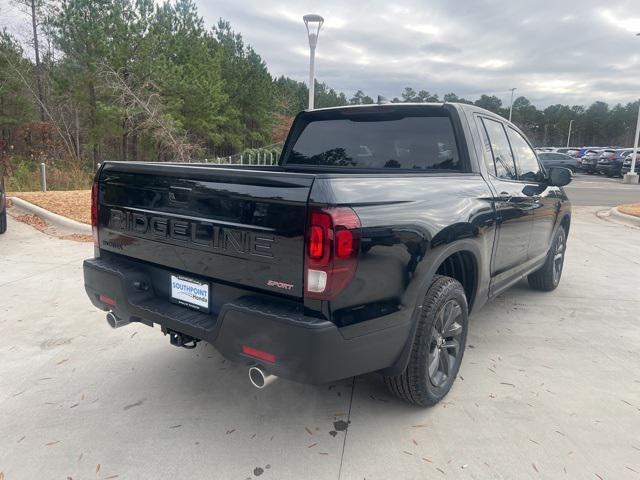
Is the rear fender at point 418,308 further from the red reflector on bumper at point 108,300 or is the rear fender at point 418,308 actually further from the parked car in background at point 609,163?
the parked car in background at point 609,163

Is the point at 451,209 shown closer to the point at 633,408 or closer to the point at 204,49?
the point at 633,408

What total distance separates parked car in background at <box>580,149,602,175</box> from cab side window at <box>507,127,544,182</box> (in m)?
31.2

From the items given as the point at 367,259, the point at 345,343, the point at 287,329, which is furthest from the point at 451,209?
the point at 287,329

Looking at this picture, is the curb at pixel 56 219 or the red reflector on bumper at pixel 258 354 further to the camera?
the curb at pixel 56 219

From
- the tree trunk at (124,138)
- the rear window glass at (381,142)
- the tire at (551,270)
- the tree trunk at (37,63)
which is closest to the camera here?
the rear window glass at (381,142)

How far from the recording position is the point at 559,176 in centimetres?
484

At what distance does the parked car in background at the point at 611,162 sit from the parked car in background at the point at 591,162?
0.58 m

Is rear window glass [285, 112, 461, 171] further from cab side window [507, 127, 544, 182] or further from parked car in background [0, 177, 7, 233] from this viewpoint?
parked car in background [0, 177, 7, 233]

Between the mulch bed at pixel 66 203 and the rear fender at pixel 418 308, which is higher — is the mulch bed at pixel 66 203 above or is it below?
below

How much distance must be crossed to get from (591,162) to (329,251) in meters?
35.6

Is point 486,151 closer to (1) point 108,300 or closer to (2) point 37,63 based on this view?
(1) point 108,300

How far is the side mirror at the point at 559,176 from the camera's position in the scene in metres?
4.80

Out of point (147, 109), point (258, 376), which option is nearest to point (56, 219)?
point (258, 376)

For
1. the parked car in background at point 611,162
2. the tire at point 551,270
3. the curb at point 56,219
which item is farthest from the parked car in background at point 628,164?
the curb at point 56,219
